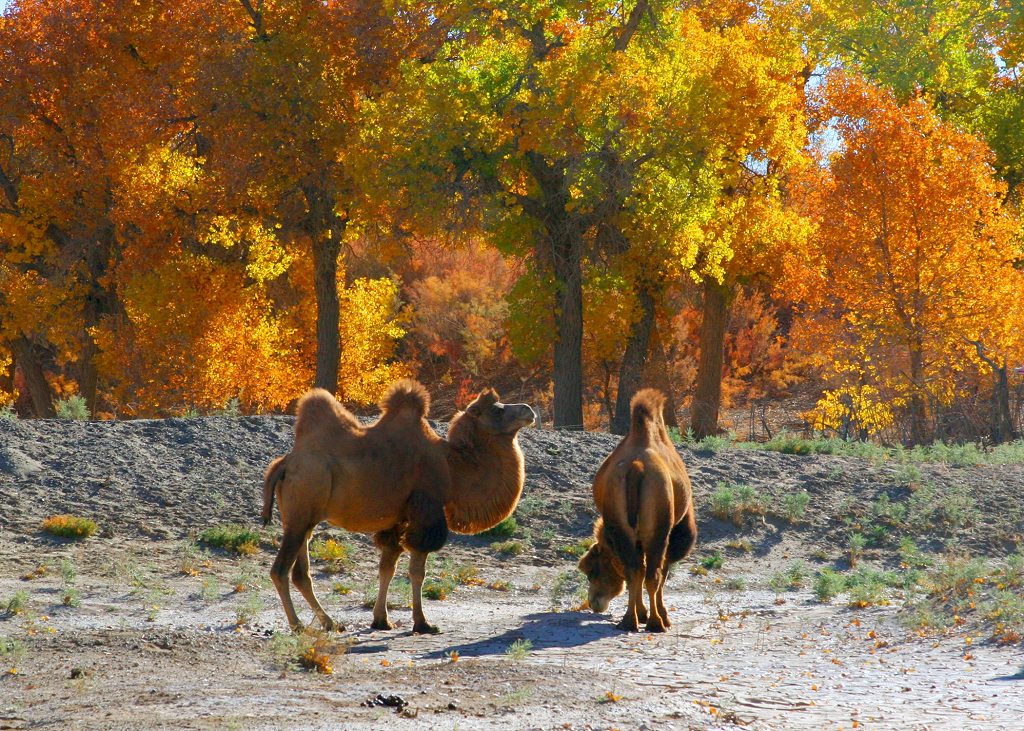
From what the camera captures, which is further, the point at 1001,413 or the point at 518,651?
the point at 1001,413

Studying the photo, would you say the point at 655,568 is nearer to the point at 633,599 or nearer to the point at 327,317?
the point at 633,599

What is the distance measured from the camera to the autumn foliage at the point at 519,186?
25.4 metres

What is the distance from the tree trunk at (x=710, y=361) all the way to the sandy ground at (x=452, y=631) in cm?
1087

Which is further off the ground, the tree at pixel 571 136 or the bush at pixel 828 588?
the tree at pixel 571 136

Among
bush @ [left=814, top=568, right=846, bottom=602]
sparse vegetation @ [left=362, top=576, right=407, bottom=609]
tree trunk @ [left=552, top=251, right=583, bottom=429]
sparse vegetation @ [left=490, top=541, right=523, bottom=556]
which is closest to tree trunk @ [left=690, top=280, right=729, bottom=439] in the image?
tree trunk @ [left=552, top=251, right=583, bottom=429]

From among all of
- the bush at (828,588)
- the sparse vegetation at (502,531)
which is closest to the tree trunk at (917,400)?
the sparse vegetation at (502,531)

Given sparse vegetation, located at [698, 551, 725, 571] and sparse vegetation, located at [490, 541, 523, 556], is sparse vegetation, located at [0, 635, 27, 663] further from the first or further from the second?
sparse vegetation, located at [698, 551, 725, 571]

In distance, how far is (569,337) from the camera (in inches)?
1067

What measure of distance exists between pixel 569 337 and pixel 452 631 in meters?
16.2

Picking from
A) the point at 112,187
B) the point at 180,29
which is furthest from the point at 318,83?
the point at 112,187

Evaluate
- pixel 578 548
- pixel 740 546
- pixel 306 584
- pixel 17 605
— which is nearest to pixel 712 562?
pixel 740 546

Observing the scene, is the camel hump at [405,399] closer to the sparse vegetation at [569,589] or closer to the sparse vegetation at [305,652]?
the sparse vegetation at [569,589]

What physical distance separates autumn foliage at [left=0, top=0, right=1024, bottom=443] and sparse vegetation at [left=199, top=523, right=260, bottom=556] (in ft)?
37.4

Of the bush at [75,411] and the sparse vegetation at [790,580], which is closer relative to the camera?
the sparse vegetation at [790,580]
